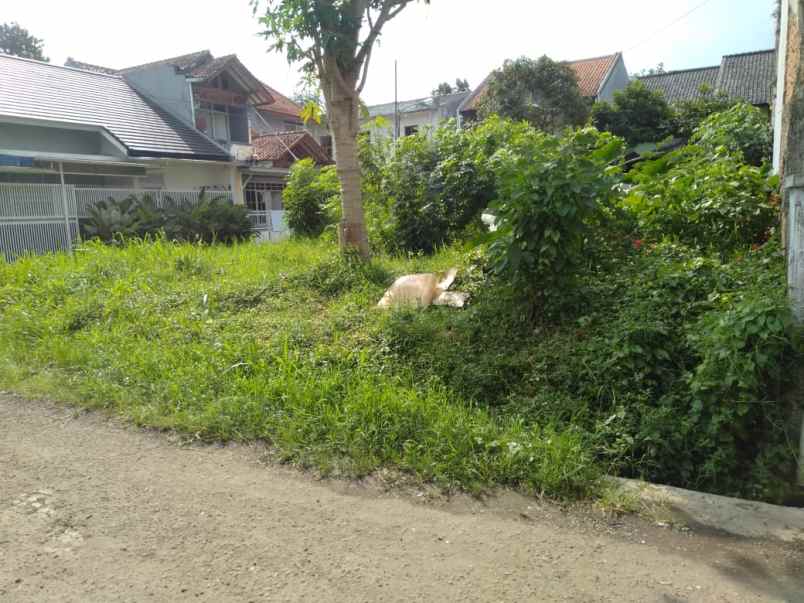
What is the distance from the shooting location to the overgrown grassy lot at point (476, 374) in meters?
3.89

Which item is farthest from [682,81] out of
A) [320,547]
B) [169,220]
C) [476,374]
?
[320,547]

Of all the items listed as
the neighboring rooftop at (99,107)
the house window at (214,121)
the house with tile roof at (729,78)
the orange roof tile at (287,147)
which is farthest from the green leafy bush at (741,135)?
the house with tile roof at (729,78)

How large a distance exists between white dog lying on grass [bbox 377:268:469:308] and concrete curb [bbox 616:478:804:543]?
10.00ft

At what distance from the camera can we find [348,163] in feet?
27.2

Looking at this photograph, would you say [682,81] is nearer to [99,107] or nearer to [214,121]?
[214,121]

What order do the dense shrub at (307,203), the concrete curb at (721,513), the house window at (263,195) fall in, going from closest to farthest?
the concrete curb at (721,513), the dense shrub at (307,203), the house window at (263,195)

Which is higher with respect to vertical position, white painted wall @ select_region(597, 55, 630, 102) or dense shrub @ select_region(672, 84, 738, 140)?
white painted wall @ select_region(597, 55, 630, 102)

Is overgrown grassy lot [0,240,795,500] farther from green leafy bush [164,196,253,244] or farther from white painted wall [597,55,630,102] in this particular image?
white painted wall [597,55,630,102]

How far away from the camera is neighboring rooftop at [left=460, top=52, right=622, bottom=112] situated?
32.4 m

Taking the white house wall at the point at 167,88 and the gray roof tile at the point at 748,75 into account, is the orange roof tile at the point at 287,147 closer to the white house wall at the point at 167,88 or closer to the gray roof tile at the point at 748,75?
the white house wall at the point at 167,88

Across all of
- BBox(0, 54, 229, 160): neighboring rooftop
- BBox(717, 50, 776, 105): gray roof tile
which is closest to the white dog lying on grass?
BBox(0, 54, 229, 160): neighboring rooftop

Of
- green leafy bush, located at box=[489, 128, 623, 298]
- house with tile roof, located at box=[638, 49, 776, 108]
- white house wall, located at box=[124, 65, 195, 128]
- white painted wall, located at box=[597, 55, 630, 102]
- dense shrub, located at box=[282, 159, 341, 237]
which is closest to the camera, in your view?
green leafy bush, located at box=[489, 128, 623, 298]

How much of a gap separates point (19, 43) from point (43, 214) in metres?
44.1

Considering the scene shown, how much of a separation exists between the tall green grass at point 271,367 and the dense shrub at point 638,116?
59.1 ft
